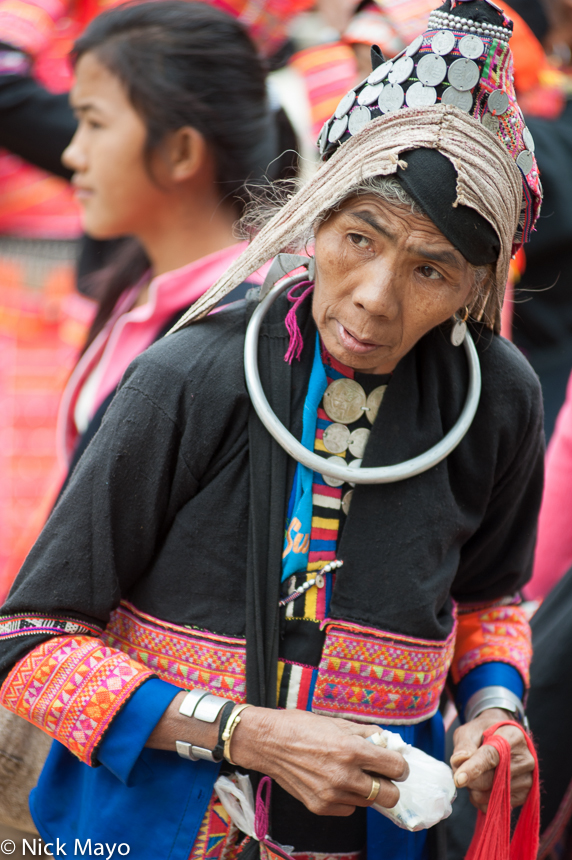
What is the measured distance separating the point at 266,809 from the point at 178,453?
0.64m

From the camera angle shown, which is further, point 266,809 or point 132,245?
point 132,245

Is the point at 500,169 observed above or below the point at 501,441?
above

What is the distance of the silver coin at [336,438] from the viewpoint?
5.04 feet

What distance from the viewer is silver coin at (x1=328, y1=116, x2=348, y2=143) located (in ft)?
4.72

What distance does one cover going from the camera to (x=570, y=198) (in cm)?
300

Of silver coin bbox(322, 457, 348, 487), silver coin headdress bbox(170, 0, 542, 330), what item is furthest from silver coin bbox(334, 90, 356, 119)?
silver coin bbox(322, 457, 348, 487)

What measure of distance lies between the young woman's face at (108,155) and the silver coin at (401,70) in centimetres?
122

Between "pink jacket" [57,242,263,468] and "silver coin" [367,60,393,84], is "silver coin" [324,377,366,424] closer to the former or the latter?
"silver coin" [367,60,393,84]

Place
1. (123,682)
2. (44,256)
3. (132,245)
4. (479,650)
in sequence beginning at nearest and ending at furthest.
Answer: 1. (123,682)
2. (479,650)
3. (132,245)
4. (44,256)

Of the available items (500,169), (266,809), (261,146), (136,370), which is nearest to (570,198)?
(261,146)

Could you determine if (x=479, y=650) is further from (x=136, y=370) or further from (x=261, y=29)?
(x=261, y=29)

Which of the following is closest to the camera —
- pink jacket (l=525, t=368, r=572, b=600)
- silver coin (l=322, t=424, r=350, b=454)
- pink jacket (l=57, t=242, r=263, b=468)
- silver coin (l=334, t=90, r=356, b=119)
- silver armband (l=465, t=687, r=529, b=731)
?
silver coin (l=334, t=90, r=356, b=119)

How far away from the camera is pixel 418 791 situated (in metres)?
1.40

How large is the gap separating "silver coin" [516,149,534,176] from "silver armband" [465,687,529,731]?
1035mm
